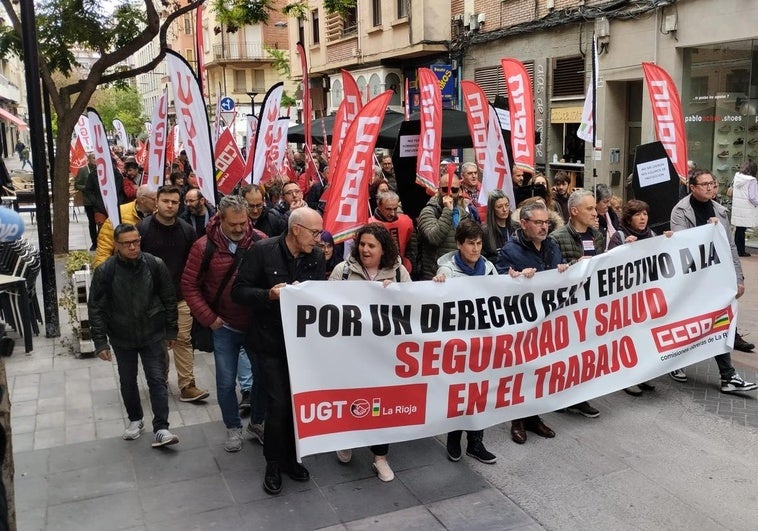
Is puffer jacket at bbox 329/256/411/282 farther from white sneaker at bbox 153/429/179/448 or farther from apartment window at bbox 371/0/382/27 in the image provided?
apartment window at bbox 371/0/382/27

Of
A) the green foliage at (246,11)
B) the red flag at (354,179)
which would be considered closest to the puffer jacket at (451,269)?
the red flag at (354,179)

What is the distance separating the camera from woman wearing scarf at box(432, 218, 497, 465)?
5.06 meters

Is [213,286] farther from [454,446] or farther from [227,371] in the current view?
[454,446]

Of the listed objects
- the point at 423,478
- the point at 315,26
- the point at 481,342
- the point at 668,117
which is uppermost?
the point at 315,26

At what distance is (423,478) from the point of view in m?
4.86

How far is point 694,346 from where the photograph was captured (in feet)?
20.3

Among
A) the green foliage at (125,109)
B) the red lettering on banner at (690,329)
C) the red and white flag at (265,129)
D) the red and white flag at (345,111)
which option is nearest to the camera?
the red lettering on banner at (690,329)

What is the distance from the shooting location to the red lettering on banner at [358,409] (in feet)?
15.1

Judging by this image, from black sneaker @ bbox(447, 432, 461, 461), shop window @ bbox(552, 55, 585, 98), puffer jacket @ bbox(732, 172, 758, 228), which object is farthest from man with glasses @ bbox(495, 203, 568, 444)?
shop window @ bbox(552, 55, 585, 98)

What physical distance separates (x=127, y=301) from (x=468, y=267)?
7.73 feet

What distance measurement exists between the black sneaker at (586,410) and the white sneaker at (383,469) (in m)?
1.68

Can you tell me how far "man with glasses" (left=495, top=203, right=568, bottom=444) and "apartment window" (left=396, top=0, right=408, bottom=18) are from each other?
64.2 feet

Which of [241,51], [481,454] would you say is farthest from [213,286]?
[241,51]

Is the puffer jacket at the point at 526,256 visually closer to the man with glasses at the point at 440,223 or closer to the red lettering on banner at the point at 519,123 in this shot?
→ the man with glasses at the point at 440,223
